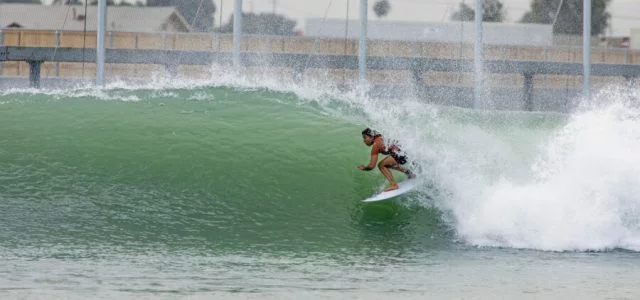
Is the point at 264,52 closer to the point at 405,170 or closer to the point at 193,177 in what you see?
the point at 193,177

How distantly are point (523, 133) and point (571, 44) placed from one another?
47.6 feet

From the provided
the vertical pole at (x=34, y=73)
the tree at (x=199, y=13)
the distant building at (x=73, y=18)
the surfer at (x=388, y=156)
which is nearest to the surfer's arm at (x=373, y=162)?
the surfer at (x=388, y=156)

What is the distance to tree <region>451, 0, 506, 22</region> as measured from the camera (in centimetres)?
2934

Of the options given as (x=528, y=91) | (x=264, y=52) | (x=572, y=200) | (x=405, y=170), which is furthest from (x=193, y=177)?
(x=528, y=91)

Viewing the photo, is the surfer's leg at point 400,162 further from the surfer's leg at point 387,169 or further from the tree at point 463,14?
the tree at point 463,14

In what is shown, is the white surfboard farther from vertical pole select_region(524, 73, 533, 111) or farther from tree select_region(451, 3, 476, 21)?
tree select_region(451, 3, 476, 21)

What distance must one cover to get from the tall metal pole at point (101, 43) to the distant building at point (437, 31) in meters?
5.41

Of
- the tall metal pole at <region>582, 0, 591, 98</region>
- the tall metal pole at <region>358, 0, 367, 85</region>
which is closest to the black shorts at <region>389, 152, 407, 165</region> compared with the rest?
the tall metal pole at <region>358, 0, 367, 85</region>

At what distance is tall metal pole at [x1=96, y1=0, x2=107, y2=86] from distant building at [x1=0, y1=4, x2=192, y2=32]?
6.55 feet

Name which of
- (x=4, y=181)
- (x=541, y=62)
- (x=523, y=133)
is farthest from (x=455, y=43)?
(x=4, y=181)

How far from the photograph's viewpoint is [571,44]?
30.0 metres

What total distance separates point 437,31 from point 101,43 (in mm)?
8785

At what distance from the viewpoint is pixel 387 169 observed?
12.9 meters

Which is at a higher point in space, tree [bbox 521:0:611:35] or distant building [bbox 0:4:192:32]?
tree [bbox 521:0:611:35]
